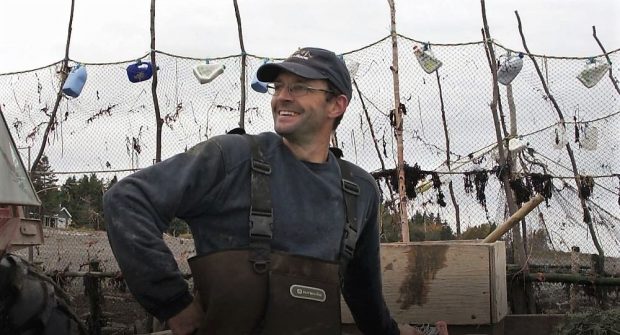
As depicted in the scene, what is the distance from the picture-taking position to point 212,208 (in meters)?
2.22

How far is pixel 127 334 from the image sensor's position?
7246mm

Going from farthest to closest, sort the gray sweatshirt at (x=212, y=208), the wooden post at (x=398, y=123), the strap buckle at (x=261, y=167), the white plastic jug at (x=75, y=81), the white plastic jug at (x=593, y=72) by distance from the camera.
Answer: the white plastic jug at (x=75, y=81) < the white plastic jug at (x=593, y=72) < the wooden post at (x=398, y=123) < the strap buckle at (x=261, y=167) < the gray sweatshirt at (x=212, y=208)

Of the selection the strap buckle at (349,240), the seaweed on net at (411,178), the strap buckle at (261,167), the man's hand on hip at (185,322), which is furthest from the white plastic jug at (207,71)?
the man's hand on hip at (185,322)

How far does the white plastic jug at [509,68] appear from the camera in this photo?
24.8 ft

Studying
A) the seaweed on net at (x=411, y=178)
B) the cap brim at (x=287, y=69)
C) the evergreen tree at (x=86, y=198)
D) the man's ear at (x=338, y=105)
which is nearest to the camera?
the cap brim at (x=287, y=69)

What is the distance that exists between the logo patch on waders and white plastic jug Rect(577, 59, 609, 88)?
604cm

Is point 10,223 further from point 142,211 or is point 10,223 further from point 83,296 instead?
point 83,296

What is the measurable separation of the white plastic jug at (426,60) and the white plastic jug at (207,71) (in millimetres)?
2065

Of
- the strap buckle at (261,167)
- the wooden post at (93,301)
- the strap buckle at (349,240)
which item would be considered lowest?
the wooden post at (93,301)

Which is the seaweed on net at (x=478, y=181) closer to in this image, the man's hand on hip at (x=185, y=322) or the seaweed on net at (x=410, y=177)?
the seaweed on net at (x=410, y=177)

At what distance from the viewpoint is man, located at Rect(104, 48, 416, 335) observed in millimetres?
2031

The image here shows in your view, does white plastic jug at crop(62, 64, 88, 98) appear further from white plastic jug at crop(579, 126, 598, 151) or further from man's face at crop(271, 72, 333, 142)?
man's face at crop(271, 72, 333, 142)

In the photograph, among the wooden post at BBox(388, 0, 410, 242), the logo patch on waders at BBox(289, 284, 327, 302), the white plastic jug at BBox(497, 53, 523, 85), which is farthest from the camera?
the white plastic jug at BBox(497, 53, 523, 85)

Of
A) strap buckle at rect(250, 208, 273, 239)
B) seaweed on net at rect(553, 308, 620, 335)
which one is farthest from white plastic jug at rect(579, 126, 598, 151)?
strap buckle at rect(250, 208, 273, 239)
